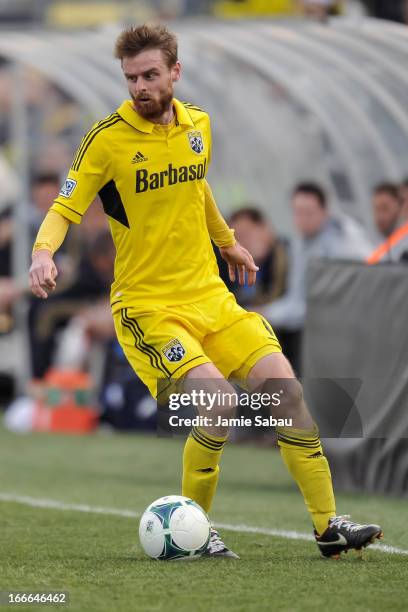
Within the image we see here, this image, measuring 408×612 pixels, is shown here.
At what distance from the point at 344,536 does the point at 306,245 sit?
7217 millimetres

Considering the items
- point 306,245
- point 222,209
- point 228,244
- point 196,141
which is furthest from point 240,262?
point 222,209

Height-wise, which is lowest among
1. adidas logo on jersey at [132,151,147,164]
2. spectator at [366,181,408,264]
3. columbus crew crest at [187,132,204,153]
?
spectator at [366,181,408,264]

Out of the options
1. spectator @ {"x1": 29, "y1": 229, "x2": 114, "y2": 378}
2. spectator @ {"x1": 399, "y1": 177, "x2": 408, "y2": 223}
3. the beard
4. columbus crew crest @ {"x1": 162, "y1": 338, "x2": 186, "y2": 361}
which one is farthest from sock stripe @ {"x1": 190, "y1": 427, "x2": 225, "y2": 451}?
spectator @ {"x1": 29, "y1": 229, "x2": 114, "y2": 378}

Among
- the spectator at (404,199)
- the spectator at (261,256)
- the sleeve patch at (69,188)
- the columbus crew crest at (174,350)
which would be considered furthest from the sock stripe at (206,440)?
the spectator at (261,256)

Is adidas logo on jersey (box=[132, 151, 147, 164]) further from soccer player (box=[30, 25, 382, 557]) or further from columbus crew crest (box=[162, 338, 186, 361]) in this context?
columbus crew crest (box=[162, 338, 186, 361])

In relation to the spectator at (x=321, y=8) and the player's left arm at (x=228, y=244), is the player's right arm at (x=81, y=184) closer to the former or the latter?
the player's left arm at (x=228, y=244)

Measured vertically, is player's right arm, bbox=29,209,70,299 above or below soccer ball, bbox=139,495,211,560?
above

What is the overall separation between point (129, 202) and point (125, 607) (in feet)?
6.39

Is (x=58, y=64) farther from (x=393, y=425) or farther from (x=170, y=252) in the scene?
(x=170, y=252)

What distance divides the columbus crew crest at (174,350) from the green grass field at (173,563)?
0.91 metres

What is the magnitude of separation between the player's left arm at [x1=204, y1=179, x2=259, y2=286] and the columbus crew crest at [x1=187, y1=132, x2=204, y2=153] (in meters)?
0.25

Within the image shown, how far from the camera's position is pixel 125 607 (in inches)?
217

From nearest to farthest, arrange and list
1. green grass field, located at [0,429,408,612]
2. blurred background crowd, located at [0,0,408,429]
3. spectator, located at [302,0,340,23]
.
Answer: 1. green grass field, located at [0,429,408,612]
2. blurred background crowd, located at [0,0,408,429]
3. spectator, located at [302,0,340,23]

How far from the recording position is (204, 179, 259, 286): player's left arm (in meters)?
7.05
